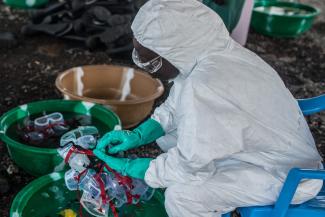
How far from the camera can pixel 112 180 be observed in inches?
79.5

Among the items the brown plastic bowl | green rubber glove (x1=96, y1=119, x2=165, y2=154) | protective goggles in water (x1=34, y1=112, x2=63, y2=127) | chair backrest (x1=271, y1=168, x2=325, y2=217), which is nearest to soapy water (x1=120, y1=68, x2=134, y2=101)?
the brown plastic bowl

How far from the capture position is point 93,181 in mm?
1983

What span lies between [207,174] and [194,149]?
6.4 inches

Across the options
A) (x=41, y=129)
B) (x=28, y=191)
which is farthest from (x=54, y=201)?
(x=41, y=129)

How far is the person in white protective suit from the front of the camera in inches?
60.3

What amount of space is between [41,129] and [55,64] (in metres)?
1.45

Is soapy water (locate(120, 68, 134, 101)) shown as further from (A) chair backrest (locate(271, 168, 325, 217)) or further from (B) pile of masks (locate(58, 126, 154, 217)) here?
(A) chair backrest (locate(271, 168, 325, 217))

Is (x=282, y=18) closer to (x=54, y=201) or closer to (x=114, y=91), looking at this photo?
(x=114, y=91)

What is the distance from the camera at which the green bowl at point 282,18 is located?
483cm

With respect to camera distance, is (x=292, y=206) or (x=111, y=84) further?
(x=111, y=84)

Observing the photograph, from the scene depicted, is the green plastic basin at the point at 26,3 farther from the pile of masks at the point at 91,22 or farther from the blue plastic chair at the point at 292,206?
the blue plastic chair at the point at 292,206

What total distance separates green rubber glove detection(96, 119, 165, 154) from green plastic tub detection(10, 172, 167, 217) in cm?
32

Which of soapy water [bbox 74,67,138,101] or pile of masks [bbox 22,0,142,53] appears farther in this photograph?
pile of masks [bbox 22,0,142,53]

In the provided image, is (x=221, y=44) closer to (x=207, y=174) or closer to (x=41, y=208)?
(x=207, y=174)
